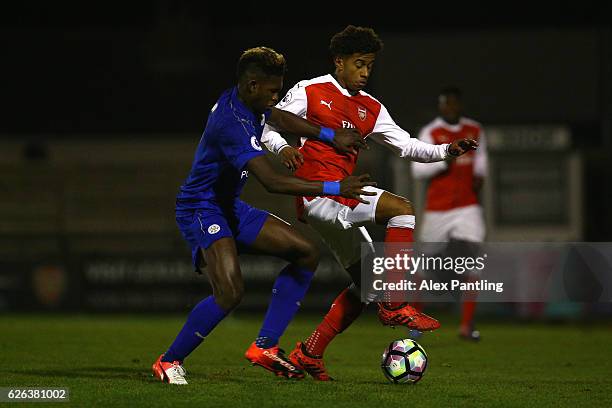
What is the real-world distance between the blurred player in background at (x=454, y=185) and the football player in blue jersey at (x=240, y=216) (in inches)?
179

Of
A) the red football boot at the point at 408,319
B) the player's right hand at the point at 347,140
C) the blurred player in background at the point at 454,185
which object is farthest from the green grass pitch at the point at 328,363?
the player's right hand at the point at 347,140

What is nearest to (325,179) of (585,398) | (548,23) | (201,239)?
(201,239)

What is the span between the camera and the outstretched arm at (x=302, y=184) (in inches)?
251

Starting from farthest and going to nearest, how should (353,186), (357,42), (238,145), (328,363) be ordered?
(328,363) → (357,42) → (238,145) → (353,186)

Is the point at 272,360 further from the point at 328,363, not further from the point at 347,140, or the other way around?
the point at 328,363

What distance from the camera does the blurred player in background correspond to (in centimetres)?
1156

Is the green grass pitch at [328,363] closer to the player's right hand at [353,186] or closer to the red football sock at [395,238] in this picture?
the red football sock at [395,238]

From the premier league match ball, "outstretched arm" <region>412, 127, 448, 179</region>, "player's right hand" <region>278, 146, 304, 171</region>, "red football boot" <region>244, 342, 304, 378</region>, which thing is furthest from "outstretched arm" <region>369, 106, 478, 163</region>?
"outstretched arm" <region>412, 127, 448, 179</region>

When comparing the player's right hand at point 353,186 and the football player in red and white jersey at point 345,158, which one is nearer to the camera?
the player's right hand at point 353,186

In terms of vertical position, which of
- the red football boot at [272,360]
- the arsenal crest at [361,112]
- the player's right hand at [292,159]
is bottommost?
the red football boot at [272,360]

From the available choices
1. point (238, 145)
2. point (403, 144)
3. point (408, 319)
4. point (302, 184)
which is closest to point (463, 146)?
point (403, 144)

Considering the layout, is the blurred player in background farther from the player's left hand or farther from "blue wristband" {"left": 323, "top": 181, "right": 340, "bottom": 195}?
"blue wristband" {"left": 323, "top": 181, "right": 340, "bottom": 195}

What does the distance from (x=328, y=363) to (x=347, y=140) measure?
2.40m

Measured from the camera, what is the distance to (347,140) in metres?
7.11
